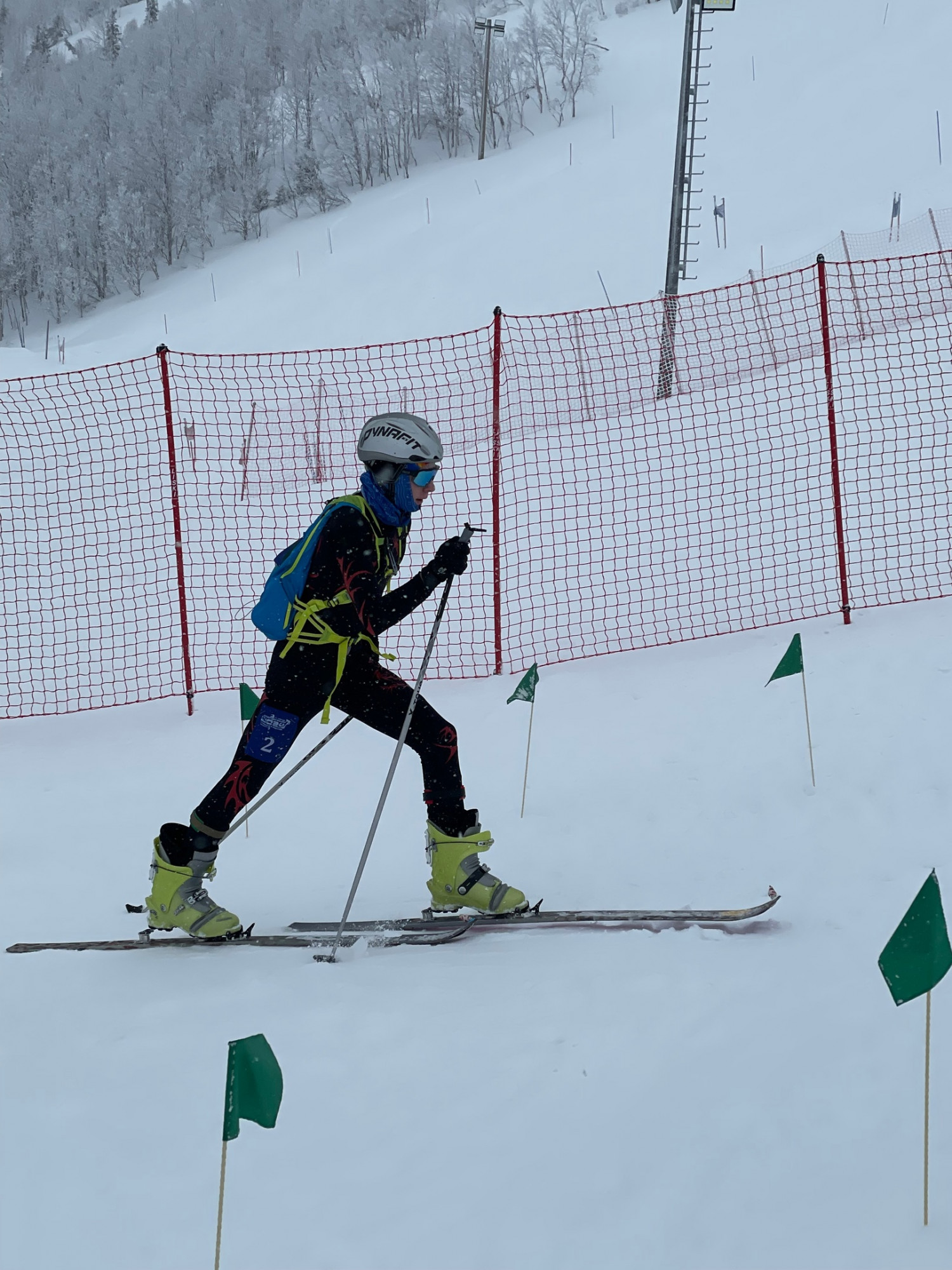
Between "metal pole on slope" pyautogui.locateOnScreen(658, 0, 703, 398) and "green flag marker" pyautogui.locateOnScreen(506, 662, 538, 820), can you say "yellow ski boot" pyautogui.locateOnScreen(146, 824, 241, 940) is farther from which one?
"metal pole on slope" pyautogui.locateOnScreen(658, 0, 703, 398)

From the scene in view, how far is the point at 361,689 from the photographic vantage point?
13.7ft

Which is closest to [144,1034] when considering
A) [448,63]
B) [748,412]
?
[748,412]

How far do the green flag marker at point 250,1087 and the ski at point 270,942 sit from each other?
1789mm

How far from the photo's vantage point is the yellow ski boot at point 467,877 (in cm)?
418

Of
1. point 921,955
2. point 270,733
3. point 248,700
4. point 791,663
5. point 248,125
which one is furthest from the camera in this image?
point 248,125

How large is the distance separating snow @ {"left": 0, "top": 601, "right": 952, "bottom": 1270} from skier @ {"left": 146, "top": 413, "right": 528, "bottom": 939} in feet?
0.76

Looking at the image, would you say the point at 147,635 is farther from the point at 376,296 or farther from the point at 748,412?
the point at 376,296

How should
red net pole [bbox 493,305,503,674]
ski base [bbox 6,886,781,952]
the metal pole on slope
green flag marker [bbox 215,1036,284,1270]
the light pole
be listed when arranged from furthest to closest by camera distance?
the light pole
the metal pole on slope
red net pole [bbox 493,305,503,674]
ski base [bbox 6,886,781,952]
green flag marker [bbox 215,1036,284,1270]

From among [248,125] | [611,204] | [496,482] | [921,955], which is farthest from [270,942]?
[248,125]

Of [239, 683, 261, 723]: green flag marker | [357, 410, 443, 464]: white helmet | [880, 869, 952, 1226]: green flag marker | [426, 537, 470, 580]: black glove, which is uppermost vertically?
[357, 410, 443, 464]: white helmet

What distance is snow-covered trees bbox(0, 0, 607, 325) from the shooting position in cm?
5350

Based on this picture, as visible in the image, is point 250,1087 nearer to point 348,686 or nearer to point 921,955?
point 921,955

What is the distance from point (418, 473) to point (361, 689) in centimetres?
85

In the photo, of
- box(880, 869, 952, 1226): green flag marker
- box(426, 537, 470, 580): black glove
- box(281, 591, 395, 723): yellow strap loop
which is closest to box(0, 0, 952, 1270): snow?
box(880, 869, 952, 1226): green flag marker
